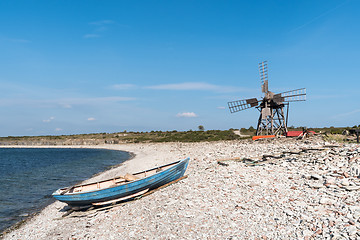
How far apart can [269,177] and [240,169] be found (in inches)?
119

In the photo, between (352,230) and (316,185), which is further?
(316,185)

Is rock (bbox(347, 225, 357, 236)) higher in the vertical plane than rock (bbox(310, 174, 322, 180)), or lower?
lower

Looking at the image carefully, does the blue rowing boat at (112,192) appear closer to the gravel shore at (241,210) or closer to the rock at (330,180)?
the gravel shore at (241,210)

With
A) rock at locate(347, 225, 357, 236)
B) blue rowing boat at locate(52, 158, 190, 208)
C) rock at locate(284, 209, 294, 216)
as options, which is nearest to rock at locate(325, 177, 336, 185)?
rock at locate(284, 209, 294, 216)

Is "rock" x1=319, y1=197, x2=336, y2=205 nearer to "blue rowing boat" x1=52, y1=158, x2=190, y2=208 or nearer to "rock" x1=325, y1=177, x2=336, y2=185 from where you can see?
"rock" x1=325, y1=177, x2=336, y2=185

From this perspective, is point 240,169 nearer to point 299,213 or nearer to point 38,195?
point 299,213

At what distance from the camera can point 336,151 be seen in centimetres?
1820

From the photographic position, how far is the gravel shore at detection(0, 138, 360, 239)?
8.55 meters

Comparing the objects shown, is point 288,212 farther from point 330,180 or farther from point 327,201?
point 330,180

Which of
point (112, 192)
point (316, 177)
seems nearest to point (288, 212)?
point (316, 177)

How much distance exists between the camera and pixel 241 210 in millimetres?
10195

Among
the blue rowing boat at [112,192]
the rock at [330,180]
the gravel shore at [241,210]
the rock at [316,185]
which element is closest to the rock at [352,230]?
the gravel shore at [241,210]

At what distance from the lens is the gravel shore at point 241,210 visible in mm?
8547

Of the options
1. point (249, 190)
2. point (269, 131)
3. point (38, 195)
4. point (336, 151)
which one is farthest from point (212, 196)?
point (269, 131)
